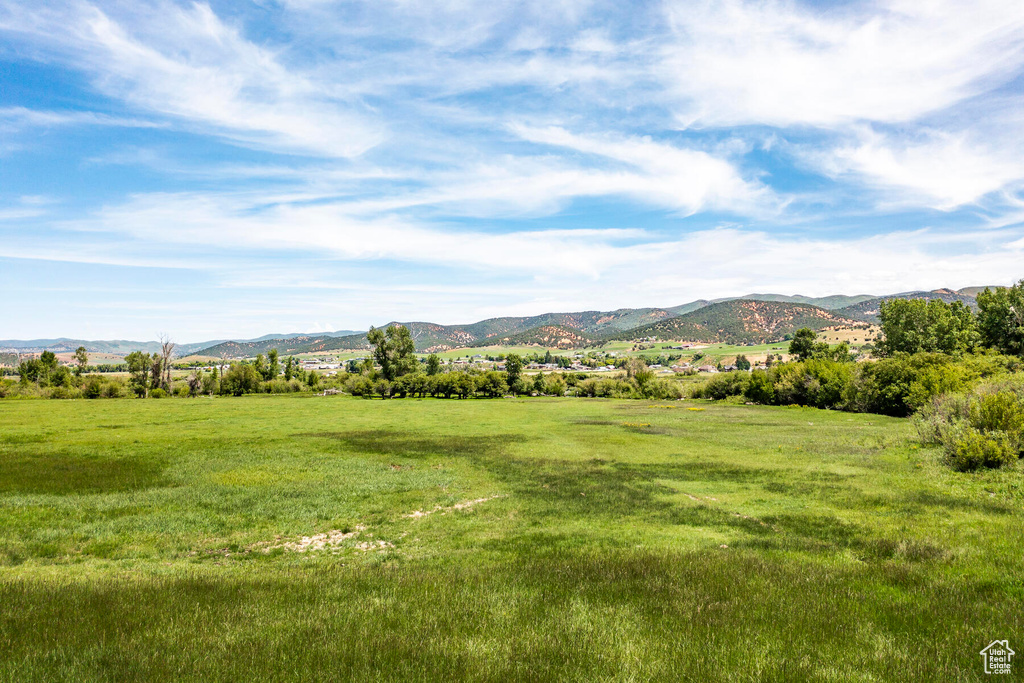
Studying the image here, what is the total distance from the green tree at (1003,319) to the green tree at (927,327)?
94.6 inches

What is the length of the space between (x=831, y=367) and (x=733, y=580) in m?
111

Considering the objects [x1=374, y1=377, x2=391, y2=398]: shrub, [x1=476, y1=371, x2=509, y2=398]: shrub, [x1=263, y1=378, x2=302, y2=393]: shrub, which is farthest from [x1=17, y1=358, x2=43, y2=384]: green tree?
[x1=476, y1=371, x2=509, y2=398]: shrub

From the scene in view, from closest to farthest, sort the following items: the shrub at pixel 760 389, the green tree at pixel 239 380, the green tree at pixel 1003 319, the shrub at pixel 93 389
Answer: the green tree at pixel 1003 319 < the shrub at pixel 760 389 < the shrub at pixel 93 389 < the green tree at pixel 239 380

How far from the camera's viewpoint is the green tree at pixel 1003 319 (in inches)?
3344

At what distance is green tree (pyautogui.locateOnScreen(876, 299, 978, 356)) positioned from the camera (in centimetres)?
9162

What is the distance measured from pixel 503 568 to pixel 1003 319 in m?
119

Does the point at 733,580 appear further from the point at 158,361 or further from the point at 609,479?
the point at 158,361

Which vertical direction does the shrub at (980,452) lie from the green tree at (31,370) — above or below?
below

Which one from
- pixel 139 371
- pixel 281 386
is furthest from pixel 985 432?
pixel 139 371

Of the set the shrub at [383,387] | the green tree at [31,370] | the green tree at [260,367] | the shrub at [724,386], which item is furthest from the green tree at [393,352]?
the green tree at [31,370]

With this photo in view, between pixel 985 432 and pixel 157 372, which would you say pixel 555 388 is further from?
pixel 985 432

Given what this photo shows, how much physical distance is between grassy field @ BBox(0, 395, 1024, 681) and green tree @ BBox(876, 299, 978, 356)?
79.4 m

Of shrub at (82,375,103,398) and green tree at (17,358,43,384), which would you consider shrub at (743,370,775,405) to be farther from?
green tree at (17,358,43,384)

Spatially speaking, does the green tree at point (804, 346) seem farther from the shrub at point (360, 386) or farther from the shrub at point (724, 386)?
the shrub at point (360, 386)
